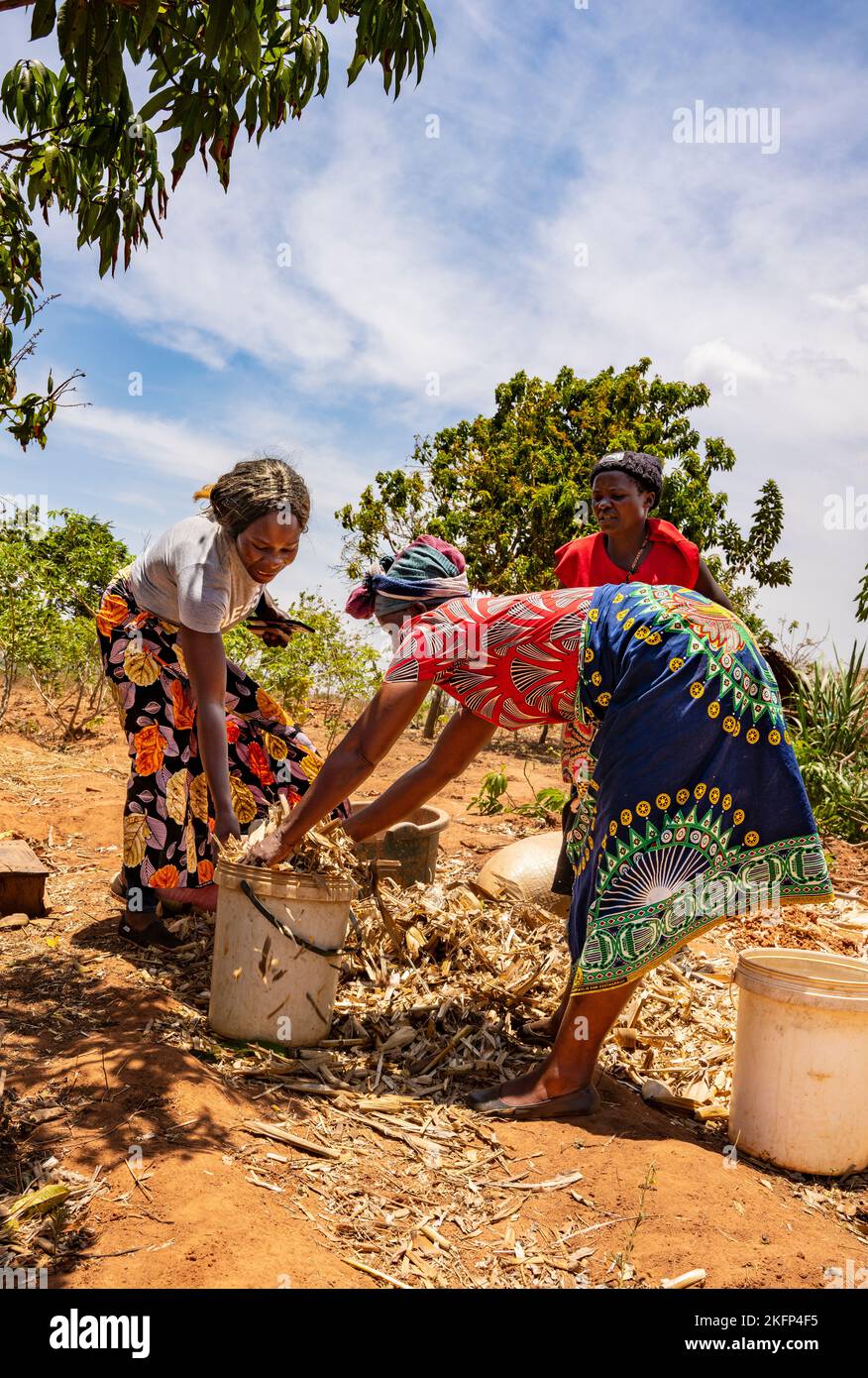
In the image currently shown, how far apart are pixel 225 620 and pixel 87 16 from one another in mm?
1873

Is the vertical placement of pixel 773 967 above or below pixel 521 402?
below

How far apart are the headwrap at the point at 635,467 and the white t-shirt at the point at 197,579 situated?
1.25m

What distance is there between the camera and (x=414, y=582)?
9.57ft

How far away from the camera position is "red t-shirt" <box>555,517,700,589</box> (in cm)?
355

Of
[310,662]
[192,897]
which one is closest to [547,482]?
[310,662]

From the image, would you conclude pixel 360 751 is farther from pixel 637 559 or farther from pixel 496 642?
pixel 637 559

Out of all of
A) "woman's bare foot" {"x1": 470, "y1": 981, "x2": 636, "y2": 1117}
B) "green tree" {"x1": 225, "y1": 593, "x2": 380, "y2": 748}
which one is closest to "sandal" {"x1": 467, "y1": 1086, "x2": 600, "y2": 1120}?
"woman's bare foot" {"x1": 470, "y1": 981, "x2": 636, "y2": 1117}

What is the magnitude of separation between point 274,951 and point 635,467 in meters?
1.99

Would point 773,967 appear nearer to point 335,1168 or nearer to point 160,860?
point 335,1168

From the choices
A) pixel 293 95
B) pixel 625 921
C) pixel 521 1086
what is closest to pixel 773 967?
pixel 625 921

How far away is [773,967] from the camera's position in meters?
2.82

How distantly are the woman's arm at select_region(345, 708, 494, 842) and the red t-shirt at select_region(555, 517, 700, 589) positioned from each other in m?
0.71

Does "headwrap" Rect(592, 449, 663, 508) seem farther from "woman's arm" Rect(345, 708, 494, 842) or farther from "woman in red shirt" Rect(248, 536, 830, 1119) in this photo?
"woman's arm" Rect(345, 708, 494, 842)

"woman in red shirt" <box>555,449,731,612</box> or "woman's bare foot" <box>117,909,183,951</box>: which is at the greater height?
"woman in red shirt" <box>555,449,731,612</box>
